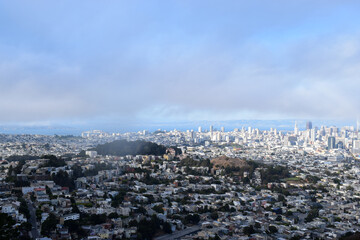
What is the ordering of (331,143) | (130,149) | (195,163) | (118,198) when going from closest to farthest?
(118,198), (195,163), (130,149), (331,143)

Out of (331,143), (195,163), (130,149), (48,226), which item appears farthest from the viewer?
(331,143)

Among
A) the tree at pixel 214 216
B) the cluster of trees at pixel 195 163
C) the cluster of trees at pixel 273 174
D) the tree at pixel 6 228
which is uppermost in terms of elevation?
the tree at pixel 6 228

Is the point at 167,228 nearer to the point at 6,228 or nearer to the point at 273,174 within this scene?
the point at 6,228

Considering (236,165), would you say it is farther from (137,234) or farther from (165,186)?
(137,234)

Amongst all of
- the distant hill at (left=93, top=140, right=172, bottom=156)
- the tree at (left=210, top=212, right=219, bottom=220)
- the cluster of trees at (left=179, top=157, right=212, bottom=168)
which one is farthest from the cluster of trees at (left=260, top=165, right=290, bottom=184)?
the distant hill at (left=93, top=140, right=172, bottom=156)

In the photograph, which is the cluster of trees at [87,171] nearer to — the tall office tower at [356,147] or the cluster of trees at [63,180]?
the cluster of trees at [63,180]

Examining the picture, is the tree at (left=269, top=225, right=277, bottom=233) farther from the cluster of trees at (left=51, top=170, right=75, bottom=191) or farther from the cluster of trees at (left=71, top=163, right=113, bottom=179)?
the cluster of trees at (left=71, top=163, right=113, bottom=179)

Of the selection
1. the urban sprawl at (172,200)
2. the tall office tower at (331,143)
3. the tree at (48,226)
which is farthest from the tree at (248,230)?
the tall office tower at (331,143)

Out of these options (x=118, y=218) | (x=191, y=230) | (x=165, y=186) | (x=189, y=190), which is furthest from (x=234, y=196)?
(x=118, y=218)

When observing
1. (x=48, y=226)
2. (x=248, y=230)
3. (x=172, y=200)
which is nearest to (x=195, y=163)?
(x=172, y=200)

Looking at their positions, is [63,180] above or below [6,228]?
below

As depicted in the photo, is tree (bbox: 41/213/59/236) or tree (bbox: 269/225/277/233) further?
tree (bbox: 269/225/277/233)
